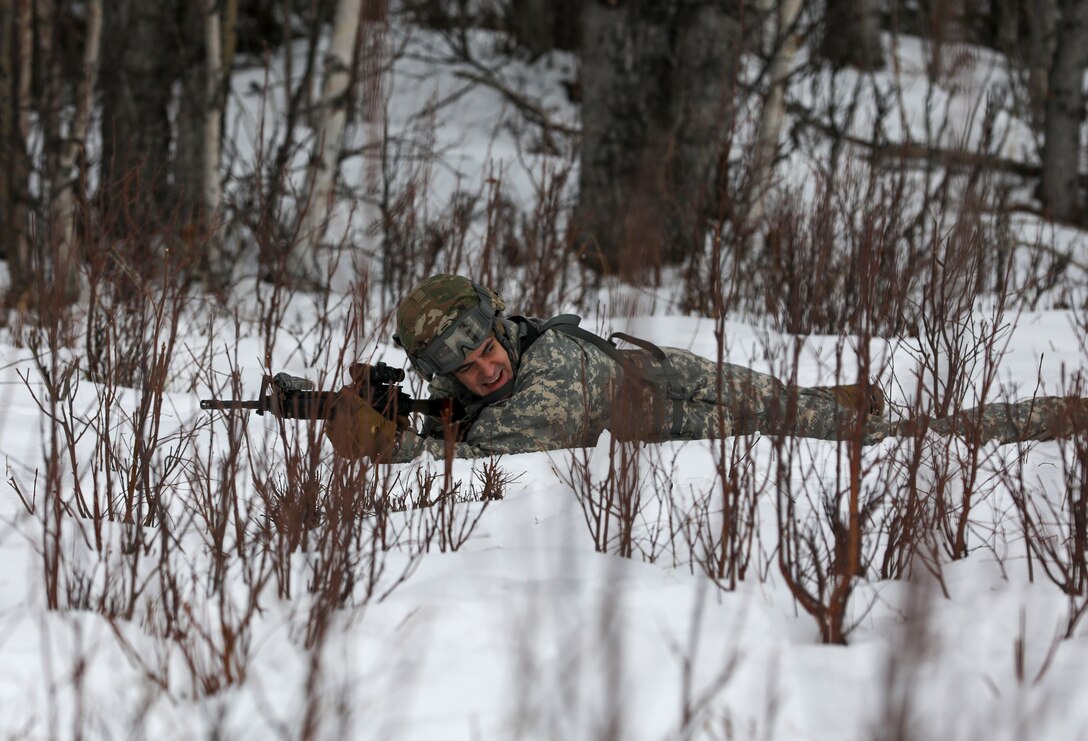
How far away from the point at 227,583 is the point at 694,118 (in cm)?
545

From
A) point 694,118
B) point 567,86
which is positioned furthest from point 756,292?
point 567,86

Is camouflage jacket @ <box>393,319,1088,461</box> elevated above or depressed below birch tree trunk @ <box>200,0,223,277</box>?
below

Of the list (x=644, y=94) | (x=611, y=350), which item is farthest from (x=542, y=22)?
(x=611, y=350)

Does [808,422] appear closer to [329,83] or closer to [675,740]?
[675,740]

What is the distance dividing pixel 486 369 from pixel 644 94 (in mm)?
4698

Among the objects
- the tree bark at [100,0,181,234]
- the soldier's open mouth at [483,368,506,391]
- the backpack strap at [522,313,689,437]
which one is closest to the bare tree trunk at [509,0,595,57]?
the tree bark at [100,0,181,234]

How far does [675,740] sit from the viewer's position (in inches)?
54.3

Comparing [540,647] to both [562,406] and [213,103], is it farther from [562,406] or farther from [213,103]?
[213,103]

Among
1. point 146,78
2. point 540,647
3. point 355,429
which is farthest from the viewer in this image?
point 146,78

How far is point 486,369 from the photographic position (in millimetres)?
2918

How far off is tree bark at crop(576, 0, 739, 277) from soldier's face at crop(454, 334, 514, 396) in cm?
379

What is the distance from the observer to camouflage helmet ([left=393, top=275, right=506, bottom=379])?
2.79 m

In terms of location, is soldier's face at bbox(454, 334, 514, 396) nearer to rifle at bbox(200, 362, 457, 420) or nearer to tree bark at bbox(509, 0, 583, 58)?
rifle at bbox(200, 362, 457, 420)

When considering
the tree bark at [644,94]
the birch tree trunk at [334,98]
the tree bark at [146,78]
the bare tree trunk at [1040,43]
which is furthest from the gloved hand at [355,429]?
the bare tree trunk at [1040,43]
